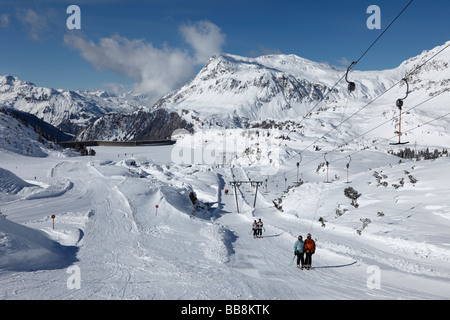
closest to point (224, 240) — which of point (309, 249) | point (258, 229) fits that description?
point (258, 229)

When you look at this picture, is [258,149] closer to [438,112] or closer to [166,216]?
[166,216]

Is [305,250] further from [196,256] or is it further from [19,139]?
[19,139]

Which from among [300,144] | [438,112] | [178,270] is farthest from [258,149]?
[438,112]

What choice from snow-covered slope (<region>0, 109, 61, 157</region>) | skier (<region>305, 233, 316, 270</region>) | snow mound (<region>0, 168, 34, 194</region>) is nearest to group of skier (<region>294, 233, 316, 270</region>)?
skier (<region>305, 233, 316, 270</region>)

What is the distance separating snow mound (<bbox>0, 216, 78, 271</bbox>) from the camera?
11.6 m

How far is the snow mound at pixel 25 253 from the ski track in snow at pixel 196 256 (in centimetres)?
71

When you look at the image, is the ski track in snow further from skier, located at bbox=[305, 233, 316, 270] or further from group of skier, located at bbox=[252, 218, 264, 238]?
group of skier, located at bbox=[252, 218, 264, 238]

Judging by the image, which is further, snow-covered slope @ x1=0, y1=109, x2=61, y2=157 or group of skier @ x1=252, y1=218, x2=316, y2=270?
snow-covered slope @ x1=0, y1=109, x2=61, y2=157

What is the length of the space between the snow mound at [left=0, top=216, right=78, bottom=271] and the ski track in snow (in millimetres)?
710

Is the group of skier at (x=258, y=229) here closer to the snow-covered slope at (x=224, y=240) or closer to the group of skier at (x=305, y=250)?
the snow-covered slope at (x=224, y=240)

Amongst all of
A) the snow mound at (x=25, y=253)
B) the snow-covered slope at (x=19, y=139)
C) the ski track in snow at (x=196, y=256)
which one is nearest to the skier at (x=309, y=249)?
the ski track in snow at (x=196, y=256)

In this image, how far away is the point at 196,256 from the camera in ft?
54.1

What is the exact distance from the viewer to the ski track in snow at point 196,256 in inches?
416

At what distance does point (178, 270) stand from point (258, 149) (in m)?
100
